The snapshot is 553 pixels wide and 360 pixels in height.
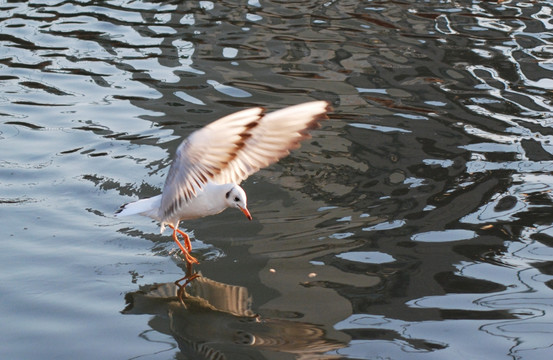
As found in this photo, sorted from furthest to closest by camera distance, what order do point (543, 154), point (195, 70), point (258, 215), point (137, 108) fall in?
point (195, 70), point (137, 108), point (543, 154), point (258, 215)

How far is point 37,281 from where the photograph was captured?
561 centimetres

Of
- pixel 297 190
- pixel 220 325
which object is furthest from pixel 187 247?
pixel 297 190

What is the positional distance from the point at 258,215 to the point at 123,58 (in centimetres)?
461

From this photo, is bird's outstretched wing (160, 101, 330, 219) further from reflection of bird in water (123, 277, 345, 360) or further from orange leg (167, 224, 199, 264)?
reflection of bird in water (123, 277, 345, 360)

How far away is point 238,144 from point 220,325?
110cm

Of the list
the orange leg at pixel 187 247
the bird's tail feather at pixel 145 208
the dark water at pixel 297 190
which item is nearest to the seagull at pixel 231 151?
the bird's tail feather at pixel 145 208

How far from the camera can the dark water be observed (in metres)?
5.03

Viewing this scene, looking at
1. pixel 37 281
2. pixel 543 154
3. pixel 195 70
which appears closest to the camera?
pixel 37 281

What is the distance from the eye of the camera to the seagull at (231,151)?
4.86m

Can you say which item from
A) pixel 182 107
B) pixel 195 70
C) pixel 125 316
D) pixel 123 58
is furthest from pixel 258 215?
pixel 123 58

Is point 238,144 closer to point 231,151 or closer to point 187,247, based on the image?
point 231,151

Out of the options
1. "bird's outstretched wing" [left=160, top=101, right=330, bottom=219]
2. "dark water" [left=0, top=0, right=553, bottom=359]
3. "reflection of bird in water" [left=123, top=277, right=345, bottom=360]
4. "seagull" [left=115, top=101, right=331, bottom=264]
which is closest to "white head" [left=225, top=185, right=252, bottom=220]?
"seagull" [left=115, top=101, right=331, bottom=264]

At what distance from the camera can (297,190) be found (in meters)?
6.96

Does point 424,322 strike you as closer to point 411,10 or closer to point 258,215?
point 258,215
